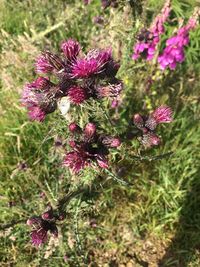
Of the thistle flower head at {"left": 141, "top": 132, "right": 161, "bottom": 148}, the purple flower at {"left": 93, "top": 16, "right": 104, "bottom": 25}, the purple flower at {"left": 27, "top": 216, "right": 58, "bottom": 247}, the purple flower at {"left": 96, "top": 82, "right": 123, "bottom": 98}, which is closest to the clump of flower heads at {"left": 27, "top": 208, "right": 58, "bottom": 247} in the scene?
the purple flower at {"left": 27, "top": 216, "right": 58, "bottom": 247}

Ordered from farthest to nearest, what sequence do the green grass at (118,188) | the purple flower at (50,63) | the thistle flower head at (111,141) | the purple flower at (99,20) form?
the purple flower at (99,20), the green grass at (118,188), the thistle flower head at (111,141), the purple flower at (50,63)

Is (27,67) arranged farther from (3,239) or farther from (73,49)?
(73,49)

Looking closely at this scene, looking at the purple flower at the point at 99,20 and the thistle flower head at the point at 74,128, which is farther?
the purple flower at the point at 99,20

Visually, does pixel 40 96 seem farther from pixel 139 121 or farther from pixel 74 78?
pixel 139 121

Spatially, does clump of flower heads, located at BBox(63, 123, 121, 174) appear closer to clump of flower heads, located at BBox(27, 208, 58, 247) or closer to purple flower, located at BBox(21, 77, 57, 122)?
purple flower, located at BBox(21, 77, 57, 122)

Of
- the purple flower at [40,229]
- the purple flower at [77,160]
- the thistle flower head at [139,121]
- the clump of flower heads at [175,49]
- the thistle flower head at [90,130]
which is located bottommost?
the purple flower at [40,229]

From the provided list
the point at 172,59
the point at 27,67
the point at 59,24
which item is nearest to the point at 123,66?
the point at 172,59

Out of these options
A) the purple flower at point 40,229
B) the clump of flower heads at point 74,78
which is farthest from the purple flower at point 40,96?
the purple flower at point 40,229

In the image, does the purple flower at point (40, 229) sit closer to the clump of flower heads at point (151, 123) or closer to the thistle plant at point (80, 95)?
the thistle plant at point (80, 95)
